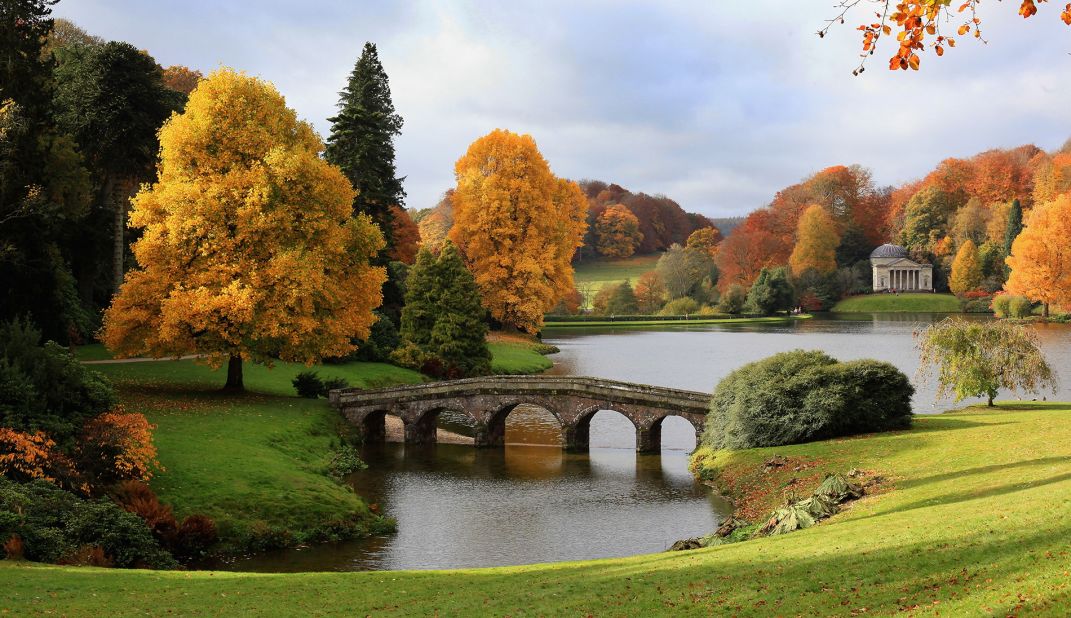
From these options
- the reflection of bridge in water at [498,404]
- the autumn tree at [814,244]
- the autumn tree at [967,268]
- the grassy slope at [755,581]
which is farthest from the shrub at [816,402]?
the autumn tree at [814,244]

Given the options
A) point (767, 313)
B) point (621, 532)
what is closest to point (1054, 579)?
point (621, 532)

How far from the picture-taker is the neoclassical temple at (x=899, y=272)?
463ft

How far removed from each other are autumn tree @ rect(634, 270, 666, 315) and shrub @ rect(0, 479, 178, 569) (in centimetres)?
11065

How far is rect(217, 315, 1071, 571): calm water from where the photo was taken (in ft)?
88.3

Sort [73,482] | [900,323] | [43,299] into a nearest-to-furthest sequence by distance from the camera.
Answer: [73,482] < [43,299] < [900,323]

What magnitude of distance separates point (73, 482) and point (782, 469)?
72.8ft

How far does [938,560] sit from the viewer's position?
15688 mm

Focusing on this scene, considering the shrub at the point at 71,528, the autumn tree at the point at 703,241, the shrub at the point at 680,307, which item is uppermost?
the autumn tree at the point at 703,241

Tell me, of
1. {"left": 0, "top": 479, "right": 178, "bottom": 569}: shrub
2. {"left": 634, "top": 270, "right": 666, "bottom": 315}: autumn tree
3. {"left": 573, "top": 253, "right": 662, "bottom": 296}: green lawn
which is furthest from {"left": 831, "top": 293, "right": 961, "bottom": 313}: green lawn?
{"left": 0, "top": 479, "right": 178, "bottom": 569}: shrub

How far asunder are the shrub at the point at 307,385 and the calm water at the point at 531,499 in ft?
15.7

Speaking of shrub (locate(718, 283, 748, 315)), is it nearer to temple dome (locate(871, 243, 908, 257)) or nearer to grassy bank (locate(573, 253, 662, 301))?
grassy bank (locate(573, 253, 662, 301))

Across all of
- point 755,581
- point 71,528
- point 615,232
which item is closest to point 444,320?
point 71,528

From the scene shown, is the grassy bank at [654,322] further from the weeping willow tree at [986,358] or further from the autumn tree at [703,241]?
the weeping willow tree at [986,358]

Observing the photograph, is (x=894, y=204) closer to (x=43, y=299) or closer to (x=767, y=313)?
(x=767, y=313)
